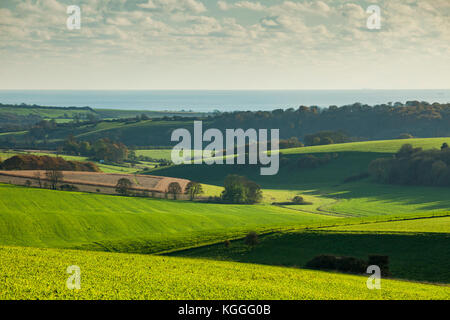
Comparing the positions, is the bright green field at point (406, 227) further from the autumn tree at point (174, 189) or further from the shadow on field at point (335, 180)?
the autumn tree at point (174, 189)

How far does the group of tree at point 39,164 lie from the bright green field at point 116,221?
1532 inches

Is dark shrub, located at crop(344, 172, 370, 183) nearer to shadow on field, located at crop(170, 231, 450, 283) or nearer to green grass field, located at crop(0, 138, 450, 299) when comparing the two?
green grass field, located at crop(0, 138, 450, 299)

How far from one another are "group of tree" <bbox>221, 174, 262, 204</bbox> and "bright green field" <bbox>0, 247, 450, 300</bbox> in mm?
74111

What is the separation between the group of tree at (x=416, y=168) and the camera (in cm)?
13400

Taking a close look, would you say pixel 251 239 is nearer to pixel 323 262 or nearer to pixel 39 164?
pixel 323 262

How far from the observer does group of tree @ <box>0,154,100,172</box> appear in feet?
431

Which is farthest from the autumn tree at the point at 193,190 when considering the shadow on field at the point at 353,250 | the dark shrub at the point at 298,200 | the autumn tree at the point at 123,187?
the shadow on field at the point at 353,250

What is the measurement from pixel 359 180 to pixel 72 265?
411 ft

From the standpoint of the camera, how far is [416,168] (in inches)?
5507

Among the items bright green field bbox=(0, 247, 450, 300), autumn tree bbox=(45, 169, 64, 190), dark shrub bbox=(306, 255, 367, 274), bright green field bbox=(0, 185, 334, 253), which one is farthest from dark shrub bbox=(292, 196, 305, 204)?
bright green field bbox=(0, 247, 450, 300)

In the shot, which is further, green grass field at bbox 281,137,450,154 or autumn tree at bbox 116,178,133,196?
green grass field at bbox 281,137,450,154
